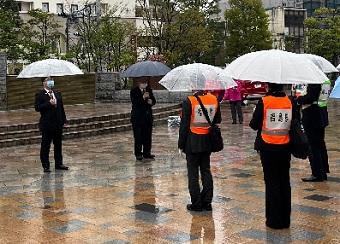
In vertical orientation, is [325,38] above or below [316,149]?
above

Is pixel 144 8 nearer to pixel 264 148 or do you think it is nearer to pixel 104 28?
pixel 104 28

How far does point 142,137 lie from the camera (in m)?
11.1

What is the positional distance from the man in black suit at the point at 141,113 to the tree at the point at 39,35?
717 inches

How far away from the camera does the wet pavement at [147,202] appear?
592 centimetres

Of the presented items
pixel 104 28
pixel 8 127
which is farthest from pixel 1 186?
pixel 104 28

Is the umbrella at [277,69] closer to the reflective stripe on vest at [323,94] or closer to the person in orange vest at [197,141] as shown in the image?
Result: the person in orange vest at [197,141]

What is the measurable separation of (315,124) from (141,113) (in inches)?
152

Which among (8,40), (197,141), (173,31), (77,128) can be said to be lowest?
(77,128)

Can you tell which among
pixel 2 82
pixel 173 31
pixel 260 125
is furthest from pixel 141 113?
pixel 173 31

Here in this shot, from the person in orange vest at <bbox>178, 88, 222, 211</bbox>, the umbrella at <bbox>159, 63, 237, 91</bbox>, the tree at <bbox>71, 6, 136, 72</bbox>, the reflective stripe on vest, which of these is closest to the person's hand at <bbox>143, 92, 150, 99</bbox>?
the umbrella at <bbox>159, 63, 237, 91</bbox>

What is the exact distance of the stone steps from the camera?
14.0 m

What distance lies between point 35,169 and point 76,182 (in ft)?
5.54

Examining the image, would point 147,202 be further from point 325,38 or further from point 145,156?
point 325,38

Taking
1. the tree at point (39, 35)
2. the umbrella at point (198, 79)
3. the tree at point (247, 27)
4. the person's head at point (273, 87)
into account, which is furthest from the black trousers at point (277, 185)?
the tree at point (247, 27)
